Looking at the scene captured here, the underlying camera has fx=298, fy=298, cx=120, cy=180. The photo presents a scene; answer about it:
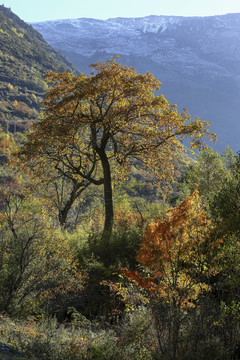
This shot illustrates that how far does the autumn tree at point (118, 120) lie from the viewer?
12867 millimetres

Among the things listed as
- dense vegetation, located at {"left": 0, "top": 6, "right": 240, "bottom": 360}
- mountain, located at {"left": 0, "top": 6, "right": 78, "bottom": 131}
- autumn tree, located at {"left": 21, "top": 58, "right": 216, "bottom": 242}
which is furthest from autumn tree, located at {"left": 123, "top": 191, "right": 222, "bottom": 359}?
mountain, located at {"left": 0, "top": 6, "right": 78, "bottom": 131}

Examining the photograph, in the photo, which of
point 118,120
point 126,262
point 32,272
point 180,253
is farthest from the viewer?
point 118,120

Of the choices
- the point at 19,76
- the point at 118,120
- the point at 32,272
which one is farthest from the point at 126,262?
the point at 19,76

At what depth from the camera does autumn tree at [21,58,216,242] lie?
12867mm

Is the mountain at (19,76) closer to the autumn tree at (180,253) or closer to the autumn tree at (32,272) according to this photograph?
the autumn tree at (32,272)

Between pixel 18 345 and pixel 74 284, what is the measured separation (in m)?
4.47

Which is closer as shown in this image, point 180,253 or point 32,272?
point 180,253

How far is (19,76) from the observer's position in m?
147

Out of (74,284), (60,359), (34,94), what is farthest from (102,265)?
(34,94)

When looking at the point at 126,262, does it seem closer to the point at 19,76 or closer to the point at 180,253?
the point at 180,253

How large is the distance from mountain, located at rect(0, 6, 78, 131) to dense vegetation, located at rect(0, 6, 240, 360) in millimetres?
89501

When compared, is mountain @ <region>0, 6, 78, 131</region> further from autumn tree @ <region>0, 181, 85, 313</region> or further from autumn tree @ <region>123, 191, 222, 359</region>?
autumn tree @ <region>123, 191, 222, 359</region>

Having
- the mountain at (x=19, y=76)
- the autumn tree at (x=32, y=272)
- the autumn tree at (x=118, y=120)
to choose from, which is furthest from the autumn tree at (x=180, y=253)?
the mountain at (x=19, y=76)

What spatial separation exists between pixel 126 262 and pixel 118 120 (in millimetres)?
6071
